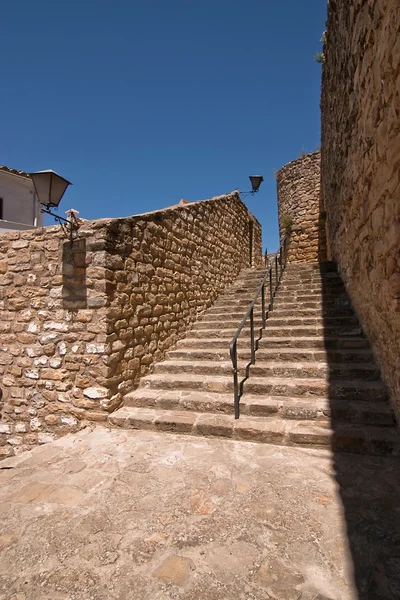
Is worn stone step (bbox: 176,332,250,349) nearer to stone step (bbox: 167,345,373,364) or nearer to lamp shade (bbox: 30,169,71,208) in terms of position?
stone step (bbox: 167,345,373,364)

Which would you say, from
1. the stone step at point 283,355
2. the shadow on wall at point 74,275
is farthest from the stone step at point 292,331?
the shadow on wall at point 74,275

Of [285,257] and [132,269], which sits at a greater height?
[285,257]

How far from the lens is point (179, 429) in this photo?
139 inches

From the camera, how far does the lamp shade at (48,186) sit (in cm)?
358

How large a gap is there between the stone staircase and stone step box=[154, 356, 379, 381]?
1 cm

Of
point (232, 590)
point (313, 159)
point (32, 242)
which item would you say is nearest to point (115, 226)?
point (32, 242)

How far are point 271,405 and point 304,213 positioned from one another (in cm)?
1001

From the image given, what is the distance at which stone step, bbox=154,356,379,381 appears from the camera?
3.79m

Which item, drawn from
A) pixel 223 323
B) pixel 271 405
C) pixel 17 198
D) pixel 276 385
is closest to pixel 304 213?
pixel 223 323

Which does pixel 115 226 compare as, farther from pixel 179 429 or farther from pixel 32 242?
pixel 179 429

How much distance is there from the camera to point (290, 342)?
471cm

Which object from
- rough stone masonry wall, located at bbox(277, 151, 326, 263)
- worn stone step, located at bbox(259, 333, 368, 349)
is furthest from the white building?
worn stone step, located at bbox(259, 333, 368, 349)

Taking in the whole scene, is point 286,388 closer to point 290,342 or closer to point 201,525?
point 290,342

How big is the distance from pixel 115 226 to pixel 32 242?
3.79 ft
